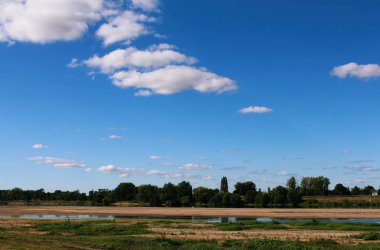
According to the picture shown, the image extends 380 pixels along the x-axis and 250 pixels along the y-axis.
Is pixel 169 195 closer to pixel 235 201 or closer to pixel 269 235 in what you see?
pixel 235 201

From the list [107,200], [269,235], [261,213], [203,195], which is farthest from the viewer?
[107,200]

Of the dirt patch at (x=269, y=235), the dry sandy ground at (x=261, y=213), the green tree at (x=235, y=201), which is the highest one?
the green tree at (x=235, y=201)

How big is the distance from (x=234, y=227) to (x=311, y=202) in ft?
418

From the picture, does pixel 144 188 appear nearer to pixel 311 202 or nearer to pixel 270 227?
pixel 311 202

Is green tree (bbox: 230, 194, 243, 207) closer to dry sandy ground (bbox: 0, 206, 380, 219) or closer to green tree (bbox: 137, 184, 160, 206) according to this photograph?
green tree (bbox: 137, 184, 160, 206)

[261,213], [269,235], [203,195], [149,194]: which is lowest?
[269,235]

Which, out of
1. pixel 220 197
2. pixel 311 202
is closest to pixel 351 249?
pixel 220 197

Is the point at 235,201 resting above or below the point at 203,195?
below

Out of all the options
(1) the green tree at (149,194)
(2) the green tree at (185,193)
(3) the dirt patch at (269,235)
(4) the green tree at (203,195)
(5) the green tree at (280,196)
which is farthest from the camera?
(1) the green tree at (149,194)

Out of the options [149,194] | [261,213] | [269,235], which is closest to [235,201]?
[149,194]

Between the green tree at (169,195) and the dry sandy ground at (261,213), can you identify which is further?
the green tree at (169,195)

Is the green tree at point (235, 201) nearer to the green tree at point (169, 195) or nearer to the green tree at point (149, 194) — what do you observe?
the green tree at point (169, 195)

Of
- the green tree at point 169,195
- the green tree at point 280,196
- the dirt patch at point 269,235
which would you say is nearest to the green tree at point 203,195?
the green tree at point 169,195

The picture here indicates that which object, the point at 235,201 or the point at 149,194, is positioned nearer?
the point at 235,201
